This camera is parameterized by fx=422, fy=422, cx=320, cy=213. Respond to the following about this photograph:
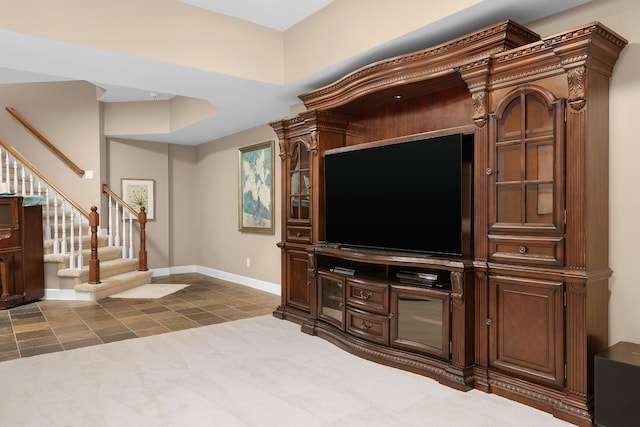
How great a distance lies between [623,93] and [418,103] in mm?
1536

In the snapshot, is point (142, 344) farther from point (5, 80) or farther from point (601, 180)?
point (5, 80)

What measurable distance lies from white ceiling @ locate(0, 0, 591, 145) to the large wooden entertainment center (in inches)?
8.0

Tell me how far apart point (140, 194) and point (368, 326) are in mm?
5787

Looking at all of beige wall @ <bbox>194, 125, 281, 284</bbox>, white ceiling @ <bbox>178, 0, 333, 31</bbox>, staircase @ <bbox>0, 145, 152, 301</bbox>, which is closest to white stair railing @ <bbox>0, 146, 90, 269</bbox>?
staircase @ <bbox>0, 145, 152, 301</bbox>

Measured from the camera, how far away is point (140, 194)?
7.77 m

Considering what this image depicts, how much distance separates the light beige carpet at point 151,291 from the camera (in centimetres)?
601

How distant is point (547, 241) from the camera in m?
2.56

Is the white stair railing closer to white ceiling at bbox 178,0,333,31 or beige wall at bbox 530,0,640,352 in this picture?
white ceiling at bbox 178,0,333,31

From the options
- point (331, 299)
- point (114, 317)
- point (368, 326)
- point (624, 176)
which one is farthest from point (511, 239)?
point (114, 317)

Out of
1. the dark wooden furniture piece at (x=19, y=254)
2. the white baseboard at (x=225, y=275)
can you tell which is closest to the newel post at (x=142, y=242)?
the white baseboard at (x=225, y=275)

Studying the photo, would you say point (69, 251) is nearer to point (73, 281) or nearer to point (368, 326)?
point (73, 281)

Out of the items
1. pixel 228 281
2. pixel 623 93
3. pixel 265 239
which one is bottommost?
pixel 228 281

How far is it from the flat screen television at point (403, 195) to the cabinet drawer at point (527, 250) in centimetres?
29

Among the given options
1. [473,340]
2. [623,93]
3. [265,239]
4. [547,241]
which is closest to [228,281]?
[265,239]
